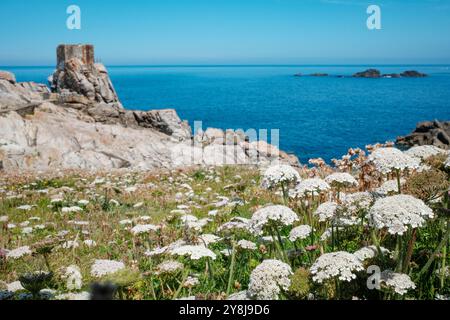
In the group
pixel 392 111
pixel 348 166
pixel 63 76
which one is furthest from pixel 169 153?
pixel 392 111

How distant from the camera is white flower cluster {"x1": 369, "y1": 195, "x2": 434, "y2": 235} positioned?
2.78 meters

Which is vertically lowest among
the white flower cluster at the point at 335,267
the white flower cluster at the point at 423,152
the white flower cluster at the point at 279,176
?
the white flower cluster at the point at 335,267

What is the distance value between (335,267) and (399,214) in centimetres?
58

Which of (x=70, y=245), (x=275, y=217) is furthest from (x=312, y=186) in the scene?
(x=70, y=245)

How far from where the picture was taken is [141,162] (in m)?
25.3

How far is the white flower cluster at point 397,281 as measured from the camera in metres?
2.86

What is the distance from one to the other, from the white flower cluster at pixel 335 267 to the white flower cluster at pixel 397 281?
229mm

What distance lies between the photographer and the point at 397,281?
2.91 m

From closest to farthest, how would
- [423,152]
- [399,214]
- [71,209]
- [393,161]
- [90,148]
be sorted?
[399,214] < [393,161] < [423,152] < [71,209] < [90,148]

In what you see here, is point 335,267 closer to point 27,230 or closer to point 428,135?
point 27,230

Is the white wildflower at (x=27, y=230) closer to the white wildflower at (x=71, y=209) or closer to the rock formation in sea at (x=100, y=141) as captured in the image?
the white wildflower at (x=71, y=209)

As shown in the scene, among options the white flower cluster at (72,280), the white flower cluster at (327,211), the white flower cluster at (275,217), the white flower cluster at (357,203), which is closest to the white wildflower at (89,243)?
the white flower cluster at (72,280)

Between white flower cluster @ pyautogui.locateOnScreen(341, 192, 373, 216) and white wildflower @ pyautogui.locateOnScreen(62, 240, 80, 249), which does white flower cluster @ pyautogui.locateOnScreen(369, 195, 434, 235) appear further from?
white wildflower @ pyautogui.locateOnScreen(62, 240, 80, 249)
